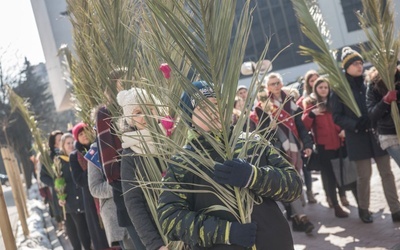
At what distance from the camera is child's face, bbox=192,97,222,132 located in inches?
130

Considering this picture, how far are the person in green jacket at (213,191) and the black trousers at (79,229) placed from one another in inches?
250

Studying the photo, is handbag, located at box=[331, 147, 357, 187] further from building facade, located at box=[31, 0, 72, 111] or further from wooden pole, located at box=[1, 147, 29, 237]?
building facade, located at box=[31, 0, 72, 111]

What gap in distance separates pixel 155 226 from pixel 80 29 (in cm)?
232

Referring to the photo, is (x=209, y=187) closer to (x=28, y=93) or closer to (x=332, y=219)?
(x=332, y=219)

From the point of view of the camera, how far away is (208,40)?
3.17 m

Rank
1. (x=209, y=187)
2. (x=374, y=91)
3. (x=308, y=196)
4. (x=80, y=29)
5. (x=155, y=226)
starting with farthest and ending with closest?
(x=308, y=196), (x=374, y=91), (x=80, y=29), (x=155, y=226), (x=209, y=187)

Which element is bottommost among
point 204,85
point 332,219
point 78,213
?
point 332,219

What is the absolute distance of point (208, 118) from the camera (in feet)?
11.0

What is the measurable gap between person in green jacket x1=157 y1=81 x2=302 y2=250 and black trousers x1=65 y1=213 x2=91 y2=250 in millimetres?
6344

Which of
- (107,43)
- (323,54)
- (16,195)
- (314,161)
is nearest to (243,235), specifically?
(107,43)

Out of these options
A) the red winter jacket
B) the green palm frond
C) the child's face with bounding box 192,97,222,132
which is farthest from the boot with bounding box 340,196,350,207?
the child's face with bounding box 192,97,222,132

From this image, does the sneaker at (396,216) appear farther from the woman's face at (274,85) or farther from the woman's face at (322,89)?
the woman's face at (274,85)

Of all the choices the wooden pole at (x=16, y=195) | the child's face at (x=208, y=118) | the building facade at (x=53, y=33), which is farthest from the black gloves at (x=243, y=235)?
the building facade at (x=53, y=33)

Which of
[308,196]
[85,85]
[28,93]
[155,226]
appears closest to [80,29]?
[85,85]
